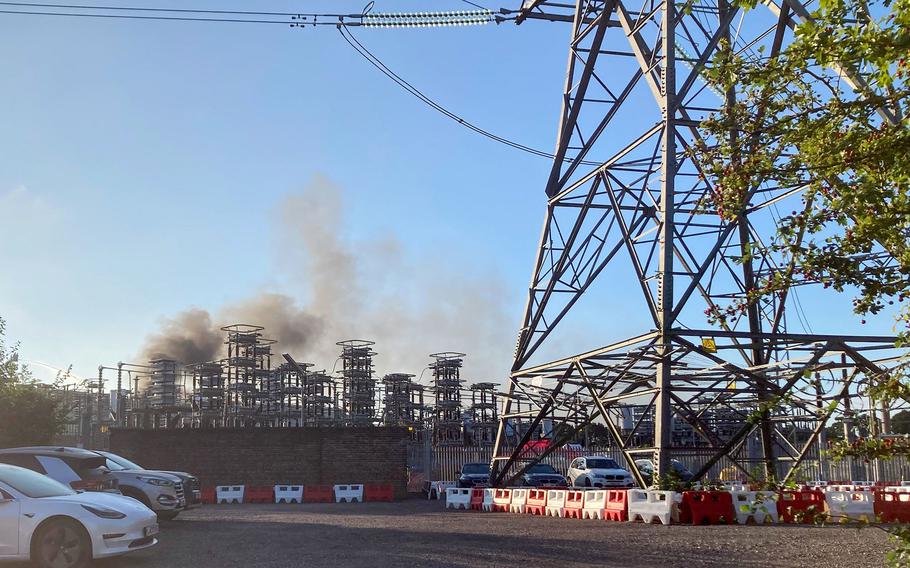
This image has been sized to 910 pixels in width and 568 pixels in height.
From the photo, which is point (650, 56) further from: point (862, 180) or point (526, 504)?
point (862, 180)

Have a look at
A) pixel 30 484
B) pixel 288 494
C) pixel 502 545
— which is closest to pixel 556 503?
pixel 502 545

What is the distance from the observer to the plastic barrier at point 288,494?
32.7 metres

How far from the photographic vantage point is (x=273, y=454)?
34875mm

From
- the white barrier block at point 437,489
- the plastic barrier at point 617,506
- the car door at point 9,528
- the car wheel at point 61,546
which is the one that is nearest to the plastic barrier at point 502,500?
the plastic barrier at point 617,506

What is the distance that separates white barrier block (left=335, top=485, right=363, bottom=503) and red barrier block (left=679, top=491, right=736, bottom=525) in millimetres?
17060

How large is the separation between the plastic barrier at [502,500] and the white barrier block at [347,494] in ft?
29.7

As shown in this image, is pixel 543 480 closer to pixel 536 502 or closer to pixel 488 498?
pixel 488 498

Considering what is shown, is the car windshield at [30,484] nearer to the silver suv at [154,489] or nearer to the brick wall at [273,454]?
the silver suv at [154,489]

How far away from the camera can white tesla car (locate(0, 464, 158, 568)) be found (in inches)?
443

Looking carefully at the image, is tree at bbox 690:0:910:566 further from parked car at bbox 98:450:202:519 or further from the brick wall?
the brick wall

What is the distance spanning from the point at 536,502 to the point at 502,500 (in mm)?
1944

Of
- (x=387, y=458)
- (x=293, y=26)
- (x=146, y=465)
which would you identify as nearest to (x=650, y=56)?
(x=293, y=26)

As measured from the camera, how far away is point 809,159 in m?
6.39

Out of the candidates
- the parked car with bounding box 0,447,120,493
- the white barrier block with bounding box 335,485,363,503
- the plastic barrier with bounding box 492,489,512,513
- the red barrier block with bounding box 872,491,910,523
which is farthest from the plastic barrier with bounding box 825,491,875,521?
the white barrier block with bounding box 335,485,363,503
